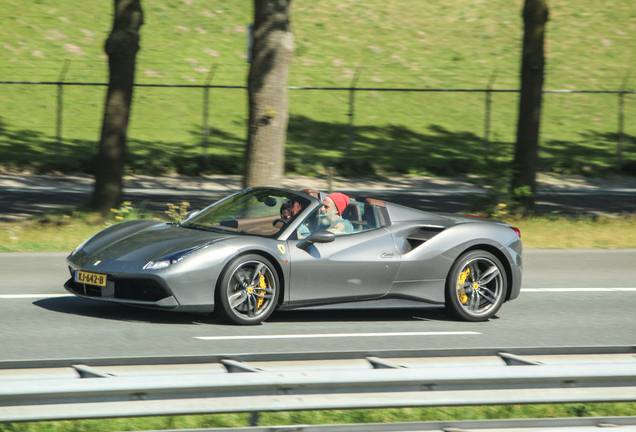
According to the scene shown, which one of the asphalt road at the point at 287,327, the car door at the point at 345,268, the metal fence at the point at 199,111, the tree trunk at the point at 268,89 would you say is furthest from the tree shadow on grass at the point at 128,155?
the car door at the point at 345,268

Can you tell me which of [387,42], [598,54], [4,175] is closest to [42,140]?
[4,175]

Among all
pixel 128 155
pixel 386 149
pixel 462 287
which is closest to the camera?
pixel 462 287

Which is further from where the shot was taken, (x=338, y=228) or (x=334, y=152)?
(x=334, y=152)

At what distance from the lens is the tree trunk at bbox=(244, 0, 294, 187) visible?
11.9 metres

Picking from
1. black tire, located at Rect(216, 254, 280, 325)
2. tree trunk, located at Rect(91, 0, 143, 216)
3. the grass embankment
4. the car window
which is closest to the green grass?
tree trunk, located at Rect(91, 0, 143, 216)

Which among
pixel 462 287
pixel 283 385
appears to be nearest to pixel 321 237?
pixel 462 287

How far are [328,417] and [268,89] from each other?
7554 millimetres

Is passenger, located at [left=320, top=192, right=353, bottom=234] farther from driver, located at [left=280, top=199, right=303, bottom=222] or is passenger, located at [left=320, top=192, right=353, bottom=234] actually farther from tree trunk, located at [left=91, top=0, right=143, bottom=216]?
tree trunk, located at [left=91, top=0, right=143, bottom=216]

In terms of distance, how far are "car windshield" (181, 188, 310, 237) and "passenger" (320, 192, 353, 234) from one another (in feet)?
0.62

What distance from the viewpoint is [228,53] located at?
99.0ft

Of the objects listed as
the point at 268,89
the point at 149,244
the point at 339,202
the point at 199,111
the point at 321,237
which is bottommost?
the point at 149,244

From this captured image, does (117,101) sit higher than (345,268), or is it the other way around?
(117,101)

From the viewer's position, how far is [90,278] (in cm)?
694

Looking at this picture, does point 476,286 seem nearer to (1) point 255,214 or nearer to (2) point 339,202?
(2) point 339,202
